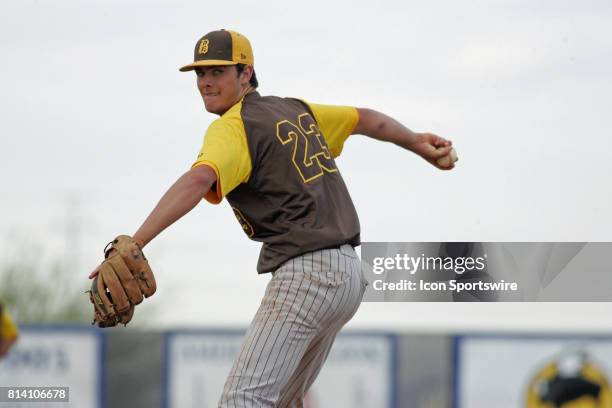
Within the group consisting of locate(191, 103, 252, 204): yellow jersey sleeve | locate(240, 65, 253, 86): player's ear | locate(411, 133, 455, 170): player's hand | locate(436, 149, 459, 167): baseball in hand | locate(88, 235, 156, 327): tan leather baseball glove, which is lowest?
locate(88, 235, 156, 327): tan leather baseball glove

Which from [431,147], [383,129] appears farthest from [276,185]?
[431,147]

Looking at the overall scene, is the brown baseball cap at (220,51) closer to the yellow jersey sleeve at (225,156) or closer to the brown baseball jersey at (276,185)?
the brown baseball jersey at (276,185)

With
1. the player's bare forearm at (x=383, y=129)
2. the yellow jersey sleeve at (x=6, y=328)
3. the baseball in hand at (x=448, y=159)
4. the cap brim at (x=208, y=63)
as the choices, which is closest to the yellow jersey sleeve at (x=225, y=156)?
the cap brim at (x=208, y=63)

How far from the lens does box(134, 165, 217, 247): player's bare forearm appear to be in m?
4.09

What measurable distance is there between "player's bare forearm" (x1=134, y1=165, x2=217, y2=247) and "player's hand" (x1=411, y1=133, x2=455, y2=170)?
4.52ft

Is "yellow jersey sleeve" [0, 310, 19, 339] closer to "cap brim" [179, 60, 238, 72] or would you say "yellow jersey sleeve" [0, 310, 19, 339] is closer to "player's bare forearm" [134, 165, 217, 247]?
"player's bare forearm" [134, 165, 217, 247]

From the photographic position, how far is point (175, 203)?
4086 mm

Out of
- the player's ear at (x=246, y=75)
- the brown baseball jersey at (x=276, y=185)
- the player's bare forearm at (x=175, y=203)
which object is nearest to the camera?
the player's bare forearm at (x=175, y=203)

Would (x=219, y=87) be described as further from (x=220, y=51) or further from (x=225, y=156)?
(x=225, y=156)

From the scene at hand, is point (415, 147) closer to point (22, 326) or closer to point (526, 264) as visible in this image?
point (526, 264)

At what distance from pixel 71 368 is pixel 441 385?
2777mm

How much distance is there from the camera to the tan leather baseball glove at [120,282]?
166 inches

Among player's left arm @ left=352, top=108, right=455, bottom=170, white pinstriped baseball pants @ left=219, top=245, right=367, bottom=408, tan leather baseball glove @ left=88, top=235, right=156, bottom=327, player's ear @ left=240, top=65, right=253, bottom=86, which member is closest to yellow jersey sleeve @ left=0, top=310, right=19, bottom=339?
tan leather baseball glove @ left=88, top=235, right=156, bottom=327

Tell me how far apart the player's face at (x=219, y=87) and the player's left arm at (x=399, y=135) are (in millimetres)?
609
